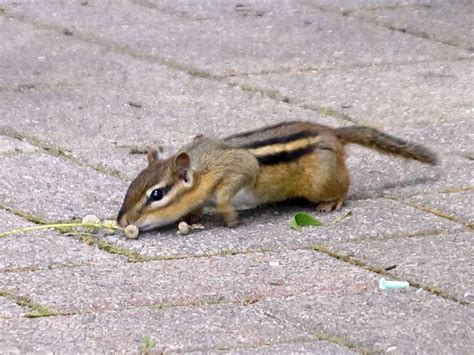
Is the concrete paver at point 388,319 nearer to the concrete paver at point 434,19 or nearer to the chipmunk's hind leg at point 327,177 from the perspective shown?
the chipmunk's hind leg at point 327,177

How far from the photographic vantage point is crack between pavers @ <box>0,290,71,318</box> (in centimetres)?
458

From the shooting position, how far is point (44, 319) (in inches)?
179

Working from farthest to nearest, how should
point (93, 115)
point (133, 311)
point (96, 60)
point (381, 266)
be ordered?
point (96, 60)
point (93, 115)
point (381, 266)
point (133, 311)

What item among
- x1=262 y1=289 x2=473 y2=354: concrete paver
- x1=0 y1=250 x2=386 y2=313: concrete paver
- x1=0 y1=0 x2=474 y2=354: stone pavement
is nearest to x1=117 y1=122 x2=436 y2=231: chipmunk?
x1=0 y1=0 x2=474 y2=354: stone pavement

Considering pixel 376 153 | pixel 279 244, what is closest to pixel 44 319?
pixel 279 244

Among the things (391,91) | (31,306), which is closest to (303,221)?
(31,306)

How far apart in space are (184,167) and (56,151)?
1.07m

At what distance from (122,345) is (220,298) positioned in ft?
1.69

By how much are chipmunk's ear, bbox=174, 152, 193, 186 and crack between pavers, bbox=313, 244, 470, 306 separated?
665 millimetres

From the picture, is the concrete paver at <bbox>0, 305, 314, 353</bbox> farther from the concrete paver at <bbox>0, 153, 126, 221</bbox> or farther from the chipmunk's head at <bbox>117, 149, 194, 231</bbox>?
the concrete paver at <bbox>0, 153, 126, 221</bbox>

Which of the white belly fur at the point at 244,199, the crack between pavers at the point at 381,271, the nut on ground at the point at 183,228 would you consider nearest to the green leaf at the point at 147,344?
the crack between pavers at the point at 381,271

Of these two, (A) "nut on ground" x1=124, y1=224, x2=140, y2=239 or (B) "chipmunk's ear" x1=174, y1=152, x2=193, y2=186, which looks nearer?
(A) "nut on ground" x1=124, y1=224, x2=140, y2=239

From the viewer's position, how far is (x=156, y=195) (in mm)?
5496

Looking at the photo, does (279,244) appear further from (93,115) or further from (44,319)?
(93,115)
